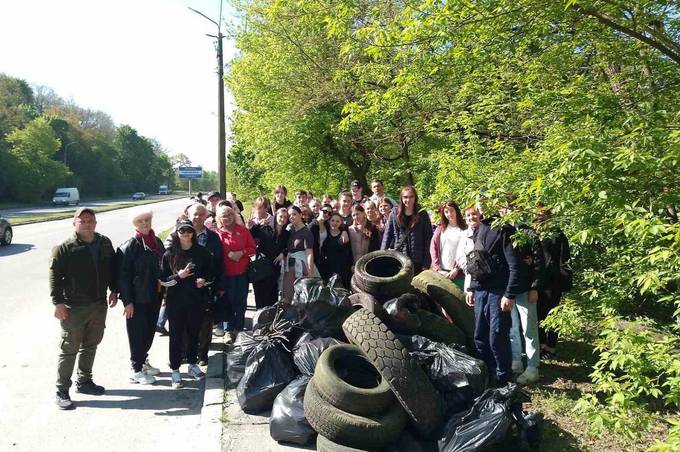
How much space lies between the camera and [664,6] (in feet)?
13.5

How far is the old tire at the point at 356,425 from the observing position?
3.40m

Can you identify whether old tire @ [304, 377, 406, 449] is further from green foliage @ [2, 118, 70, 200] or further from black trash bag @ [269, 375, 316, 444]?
green foliage @ [2, 118, 70, 200]

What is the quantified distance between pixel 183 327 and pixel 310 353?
1.61 m

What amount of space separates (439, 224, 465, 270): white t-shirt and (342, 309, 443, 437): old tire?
88.4 inches

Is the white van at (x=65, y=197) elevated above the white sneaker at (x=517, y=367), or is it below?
above

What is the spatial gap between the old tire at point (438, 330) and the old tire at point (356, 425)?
121 centimetres

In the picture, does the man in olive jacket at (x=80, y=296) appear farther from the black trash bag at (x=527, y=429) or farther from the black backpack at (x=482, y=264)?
the black trash bag at (x=527, y=429)

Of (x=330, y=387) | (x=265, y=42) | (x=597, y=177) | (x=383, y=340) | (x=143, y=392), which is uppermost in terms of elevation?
(x=265, y=42)

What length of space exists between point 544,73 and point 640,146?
2376 mm

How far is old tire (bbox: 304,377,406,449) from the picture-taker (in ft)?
11.2

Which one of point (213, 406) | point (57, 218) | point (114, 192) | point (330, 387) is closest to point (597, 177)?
point (330, 387)

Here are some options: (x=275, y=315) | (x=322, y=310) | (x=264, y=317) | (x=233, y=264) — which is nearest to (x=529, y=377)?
(x=322, y=310)

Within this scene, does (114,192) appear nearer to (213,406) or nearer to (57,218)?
(57,218)

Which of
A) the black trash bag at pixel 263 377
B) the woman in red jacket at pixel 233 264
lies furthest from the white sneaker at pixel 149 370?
the black trash bag at pixel 263 377
